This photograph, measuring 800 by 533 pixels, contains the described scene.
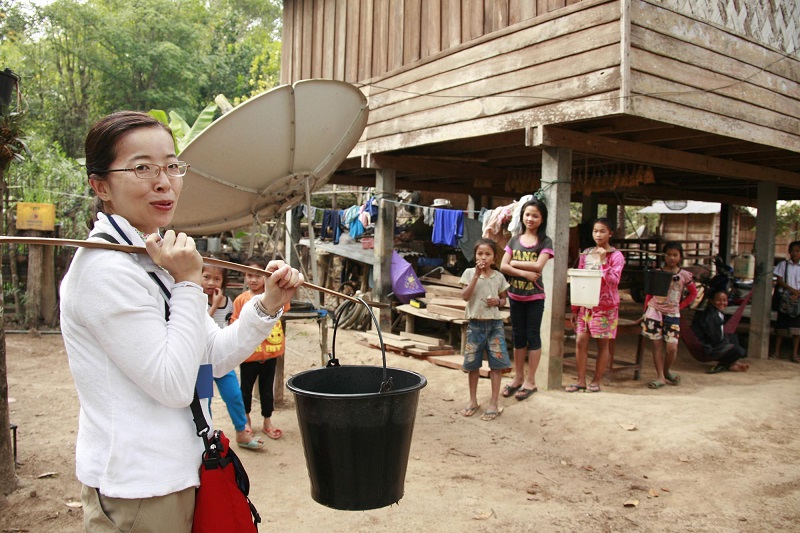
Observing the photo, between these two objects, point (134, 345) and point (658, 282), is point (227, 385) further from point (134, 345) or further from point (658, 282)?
point (658, 282)

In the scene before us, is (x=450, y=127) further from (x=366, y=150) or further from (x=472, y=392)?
(x=472, y=392)

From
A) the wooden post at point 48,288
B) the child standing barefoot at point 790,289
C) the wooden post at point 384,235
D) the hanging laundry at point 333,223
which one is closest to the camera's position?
the child standing barefoot at point 790,289

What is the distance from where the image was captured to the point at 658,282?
680 cm

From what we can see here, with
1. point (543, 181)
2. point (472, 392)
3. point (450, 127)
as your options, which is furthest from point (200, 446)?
point (450, 127)

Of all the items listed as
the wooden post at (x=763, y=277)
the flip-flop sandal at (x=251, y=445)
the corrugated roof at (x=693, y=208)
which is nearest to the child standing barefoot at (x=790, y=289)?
the wooden post at (x=763, y=277)

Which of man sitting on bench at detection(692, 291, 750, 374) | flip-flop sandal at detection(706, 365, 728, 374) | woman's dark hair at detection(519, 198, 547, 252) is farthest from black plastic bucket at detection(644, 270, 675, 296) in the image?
flip-flop sandal at detection(706, 365, 728, 374)

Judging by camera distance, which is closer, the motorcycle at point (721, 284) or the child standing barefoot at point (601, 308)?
the child standing barefoot at point (601, 308)

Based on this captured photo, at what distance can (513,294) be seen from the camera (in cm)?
613

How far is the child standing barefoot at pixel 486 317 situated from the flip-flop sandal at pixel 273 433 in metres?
1.85

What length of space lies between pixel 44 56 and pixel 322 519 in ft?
87.4

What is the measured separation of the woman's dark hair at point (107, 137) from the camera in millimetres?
1449

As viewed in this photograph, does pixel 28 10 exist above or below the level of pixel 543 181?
above

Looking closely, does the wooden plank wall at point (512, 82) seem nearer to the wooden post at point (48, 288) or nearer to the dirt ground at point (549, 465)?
the dirt ground at point (549, 465)

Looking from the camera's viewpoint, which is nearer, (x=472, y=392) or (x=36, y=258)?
(x=472, y=392)
